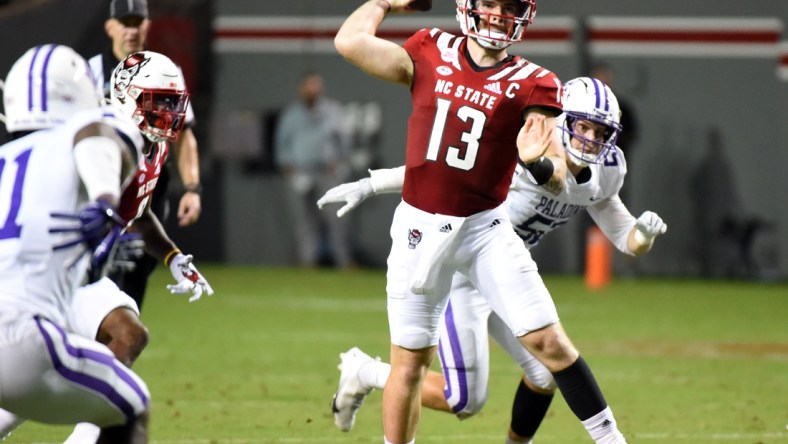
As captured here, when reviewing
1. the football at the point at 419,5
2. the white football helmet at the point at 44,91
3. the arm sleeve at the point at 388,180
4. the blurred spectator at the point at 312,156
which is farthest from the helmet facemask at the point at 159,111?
the blurred spectator at the point at 312,156

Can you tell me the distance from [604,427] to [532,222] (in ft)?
3.94

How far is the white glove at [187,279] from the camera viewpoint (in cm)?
538

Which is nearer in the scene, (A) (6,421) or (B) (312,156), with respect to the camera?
(A) (6,421)

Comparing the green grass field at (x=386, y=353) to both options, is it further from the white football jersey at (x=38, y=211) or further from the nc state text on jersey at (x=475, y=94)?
the white football jersey at (x=38, y=211)

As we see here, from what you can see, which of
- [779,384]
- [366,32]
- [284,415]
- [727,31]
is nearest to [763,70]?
[727,31]

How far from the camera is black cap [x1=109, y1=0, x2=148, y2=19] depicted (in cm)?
691

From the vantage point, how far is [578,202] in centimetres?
580

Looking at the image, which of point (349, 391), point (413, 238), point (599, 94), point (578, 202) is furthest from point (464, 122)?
point (349, 391)

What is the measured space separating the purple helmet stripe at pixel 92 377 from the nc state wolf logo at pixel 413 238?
149 cm

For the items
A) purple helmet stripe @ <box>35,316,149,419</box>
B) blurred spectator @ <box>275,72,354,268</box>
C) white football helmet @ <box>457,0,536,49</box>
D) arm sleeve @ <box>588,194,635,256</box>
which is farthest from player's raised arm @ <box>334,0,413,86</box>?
blurred spectator @ <box>275,72,354,268</box>

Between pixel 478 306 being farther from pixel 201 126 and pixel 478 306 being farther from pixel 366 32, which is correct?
pixel 201 126

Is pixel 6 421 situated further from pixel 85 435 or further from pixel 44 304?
pixel 44 304

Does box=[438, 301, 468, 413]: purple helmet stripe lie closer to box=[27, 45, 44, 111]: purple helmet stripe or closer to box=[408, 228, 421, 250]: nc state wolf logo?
box=[408, 228, 421, 250]: nc state wolf logo

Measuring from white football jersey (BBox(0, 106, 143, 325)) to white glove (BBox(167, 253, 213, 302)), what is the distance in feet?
4.50
